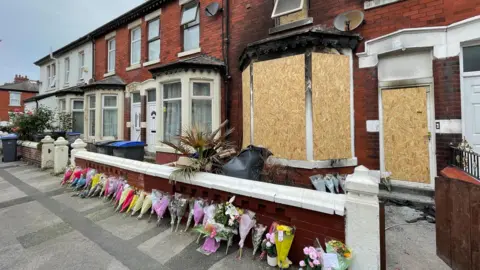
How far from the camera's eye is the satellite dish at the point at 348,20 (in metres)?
5.38

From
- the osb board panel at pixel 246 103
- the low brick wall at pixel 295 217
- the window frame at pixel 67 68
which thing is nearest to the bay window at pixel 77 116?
the window frame at pixel 67 68

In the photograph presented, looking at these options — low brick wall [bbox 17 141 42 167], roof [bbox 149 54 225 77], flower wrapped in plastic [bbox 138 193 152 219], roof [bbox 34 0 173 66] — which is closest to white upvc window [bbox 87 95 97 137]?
low brick wall [bbox 17 141 42 167]

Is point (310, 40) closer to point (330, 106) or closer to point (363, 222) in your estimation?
point (330, 106)

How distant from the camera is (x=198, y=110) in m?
7.89

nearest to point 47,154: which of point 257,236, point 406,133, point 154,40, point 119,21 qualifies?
point 154,40

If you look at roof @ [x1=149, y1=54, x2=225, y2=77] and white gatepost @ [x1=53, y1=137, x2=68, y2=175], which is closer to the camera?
roof @ [x1=149, y1=54, x2=225, y2=77]

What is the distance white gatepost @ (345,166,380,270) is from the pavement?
0.62 meters

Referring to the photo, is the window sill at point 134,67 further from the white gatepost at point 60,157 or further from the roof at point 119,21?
the white gatepost at point 60,157

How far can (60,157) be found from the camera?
25.7ft

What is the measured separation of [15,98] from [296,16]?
41514 millimetres

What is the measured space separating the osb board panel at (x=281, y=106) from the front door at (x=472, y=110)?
2944 mm

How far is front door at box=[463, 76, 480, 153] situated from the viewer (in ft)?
14.0

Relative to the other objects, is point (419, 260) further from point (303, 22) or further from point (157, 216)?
point (303, 22)

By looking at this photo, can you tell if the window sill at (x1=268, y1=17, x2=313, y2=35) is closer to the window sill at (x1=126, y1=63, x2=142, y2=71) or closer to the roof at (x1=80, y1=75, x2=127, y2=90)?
the window sill at (x1=126, y1=63, x2=142, y2=71)
